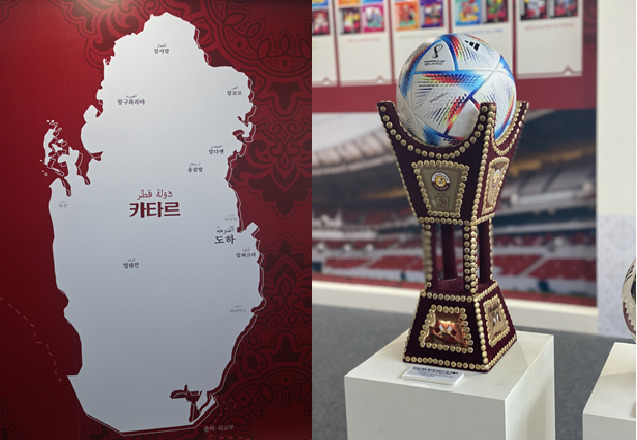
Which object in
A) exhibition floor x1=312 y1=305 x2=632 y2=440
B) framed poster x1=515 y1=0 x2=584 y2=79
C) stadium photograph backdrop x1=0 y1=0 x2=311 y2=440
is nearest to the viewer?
stadium photograph backdrop x1=0 y1=0 x2=311 y2=440

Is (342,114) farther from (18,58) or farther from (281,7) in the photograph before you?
(18,58)

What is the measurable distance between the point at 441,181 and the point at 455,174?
0.05m

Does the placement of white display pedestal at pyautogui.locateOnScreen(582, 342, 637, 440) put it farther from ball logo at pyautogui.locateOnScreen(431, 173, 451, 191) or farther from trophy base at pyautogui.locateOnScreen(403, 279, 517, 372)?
ball logo at pyautogui.locateOnScreen(431, 173, 451, 191)

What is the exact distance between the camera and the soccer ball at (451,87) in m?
1.84

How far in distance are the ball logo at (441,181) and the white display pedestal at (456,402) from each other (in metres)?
0.52

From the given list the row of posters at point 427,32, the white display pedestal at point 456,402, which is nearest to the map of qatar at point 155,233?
the white display pedestal at point 456,402

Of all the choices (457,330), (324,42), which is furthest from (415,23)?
(457,330)

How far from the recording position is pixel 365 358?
434cm

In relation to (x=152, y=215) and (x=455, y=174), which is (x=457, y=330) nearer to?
(x=455, y=174)

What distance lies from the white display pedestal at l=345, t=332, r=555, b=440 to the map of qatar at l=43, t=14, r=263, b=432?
0.90 m

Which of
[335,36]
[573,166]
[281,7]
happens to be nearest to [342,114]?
[335,36]

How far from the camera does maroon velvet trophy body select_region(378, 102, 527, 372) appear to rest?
6.32ft

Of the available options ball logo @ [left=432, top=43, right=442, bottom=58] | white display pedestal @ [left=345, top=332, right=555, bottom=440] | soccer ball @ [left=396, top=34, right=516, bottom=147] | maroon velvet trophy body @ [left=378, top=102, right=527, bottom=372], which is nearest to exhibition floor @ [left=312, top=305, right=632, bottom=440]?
white display pedestal @ [left=345, top=332, right=555, bottom=440]

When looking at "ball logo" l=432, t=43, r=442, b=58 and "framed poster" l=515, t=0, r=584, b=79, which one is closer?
"ball logo" l=432, t=43, r=442, b=58
